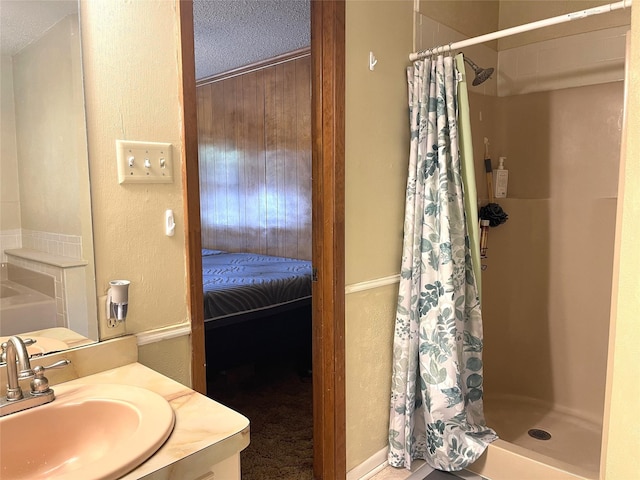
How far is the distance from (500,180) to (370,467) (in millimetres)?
1659

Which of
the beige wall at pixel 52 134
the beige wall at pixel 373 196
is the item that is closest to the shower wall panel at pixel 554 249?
the beige wall at pixel 373 196

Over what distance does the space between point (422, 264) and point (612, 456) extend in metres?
0.91

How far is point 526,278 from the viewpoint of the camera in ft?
9.10

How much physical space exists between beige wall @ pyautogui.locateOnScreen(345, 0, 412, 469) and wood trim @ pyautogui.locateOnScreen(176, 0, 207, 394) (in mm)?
667

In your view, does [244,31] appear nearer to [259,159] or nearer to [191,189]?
[259,159]

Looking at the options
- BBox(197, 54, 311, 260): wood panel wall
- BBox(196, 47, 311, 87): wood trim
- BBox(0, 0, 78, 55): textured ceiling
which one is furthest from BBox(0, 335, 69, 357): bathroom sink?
BBox(196, 47, 311, 87): wood trim

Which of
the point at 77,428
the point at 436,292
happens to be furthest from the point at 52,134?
the point at 436,292

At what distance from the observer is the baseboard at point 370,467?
2.05 m

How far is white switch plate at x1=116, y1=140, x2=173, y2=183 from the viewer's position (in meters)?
1.28

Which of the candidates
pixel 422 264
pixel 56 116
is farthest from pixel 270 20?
pixel 56 116

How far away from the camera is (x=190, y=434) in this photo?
0.97 metres

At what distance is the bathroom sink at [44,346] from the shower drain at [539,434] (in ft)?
7.14

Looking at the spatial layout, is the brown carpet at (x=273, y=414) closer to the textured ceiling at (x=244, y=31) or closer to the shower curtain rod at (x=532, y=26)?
the shower curtain rod at (x=532, y=26)

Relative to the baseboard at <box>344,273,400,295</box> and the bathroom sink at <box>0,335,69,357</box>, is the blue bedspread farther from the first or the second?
the bathroom sink at <box>0,335,69,357</box>
